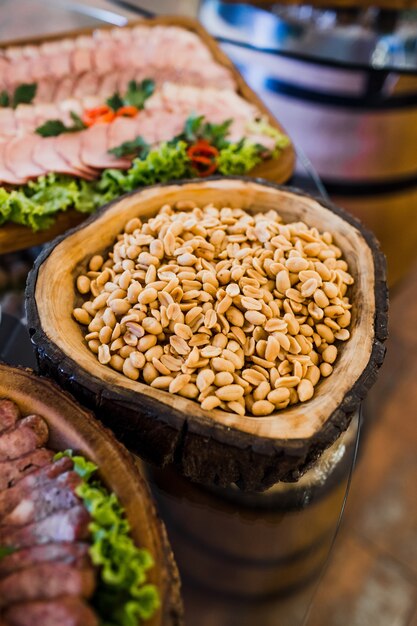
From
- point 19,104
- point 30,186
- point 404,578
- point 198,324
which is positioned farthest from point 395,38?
point 404,578

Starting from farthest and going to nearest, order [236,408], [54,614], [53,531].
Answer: [236,408], [53,531], [54,614]

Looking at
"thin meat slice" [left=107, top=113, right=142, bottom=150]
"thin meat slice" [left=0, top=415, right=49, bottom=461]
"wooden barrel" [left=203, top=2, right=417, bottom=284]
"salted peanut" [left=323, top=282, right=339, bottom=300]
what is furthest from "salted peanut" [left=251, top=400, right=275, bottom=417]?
"wooden barrel" [left=203, top=2, right=417, bottom=284]

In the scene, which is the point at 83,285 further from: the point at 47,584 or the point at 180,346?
the point at 47,584

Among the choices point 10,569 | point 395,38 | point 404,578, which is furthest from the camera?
point 395,38

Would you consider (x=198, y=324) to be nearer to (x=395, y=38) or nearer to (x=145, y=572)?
(x=145, y=572)

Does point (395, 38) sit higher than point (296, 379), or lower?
higher

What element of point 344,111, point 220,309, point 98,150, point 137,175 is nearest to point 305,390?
point 220,309
